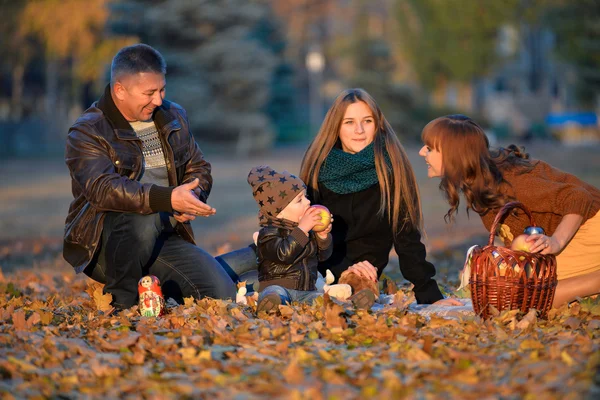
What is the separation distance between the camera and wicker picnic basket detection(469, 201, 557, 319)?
4.64 metres

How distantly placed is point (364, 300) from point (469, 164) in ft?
3.51

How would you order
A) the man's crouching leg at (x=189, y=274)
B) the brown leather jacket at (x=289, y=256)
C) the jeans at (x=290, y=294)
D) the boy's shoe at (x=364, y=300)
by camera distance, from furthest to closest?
the man's crouching leg at (x=189, y=274) < the brown leather jacket at (x=289, y=256) < the jeans at (x=290, y=294) < the boy's shoe at (x=364, y=300)

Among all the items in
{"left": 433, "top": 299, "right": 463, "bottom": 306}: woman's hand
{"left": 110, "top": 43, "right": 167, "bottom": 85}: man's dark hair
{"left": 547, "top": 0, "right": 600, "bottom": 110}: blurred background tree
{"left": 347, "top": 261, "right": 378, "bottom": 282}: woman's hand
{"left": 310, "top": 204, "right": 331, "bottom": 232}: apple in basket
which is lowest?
{"left": 433, "top": 299, "right": 463, "bottom": 306}: woman's hand

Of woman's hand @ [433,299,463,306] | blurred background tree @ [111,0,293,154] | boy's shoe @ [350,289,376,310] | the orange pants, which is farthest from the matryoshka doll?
blurred background tree @ [111,0,293,154]

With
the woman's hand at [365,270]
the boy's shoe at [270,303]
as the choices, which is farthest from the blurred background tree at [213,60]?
the boy's shoe at [270,303]

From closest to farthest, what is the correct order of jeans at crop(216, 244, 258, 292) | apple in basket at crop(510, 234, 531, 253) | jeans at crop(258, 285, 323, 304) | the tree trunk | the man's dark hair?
apple in basket at crop(510, 234, 531, 253), jeans at crop(258, 285, 323, 304), the man's dark hair, jeans at crop(216, 244, 258, 292), the tree trunk

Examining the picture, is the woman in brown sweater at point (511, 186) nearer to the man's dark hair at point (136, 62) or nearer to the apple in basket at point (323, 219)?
the apple in basket at point (323, 219)

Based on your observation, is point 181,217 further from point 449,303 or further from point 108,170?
point 449,303

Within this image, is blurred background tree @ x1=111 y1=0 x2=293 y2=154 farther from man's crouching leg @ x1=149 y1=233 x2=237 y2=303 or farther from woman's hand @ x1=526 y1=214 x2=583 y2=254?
woman's hand @ x1=526 y1=214 x2=583 y2=254

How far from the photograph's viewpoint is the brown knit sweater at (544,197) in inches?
198

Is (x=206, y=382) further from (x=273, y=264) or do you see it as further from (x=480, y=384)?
(x=273, y=264)

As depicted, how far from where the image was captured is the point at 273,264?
17.9ft

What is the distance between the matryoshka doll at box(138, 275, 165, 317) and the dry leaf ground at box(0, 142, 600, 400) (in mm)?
99

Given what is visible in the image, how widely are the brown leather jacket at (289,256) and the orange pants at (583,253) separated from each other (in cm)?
156
